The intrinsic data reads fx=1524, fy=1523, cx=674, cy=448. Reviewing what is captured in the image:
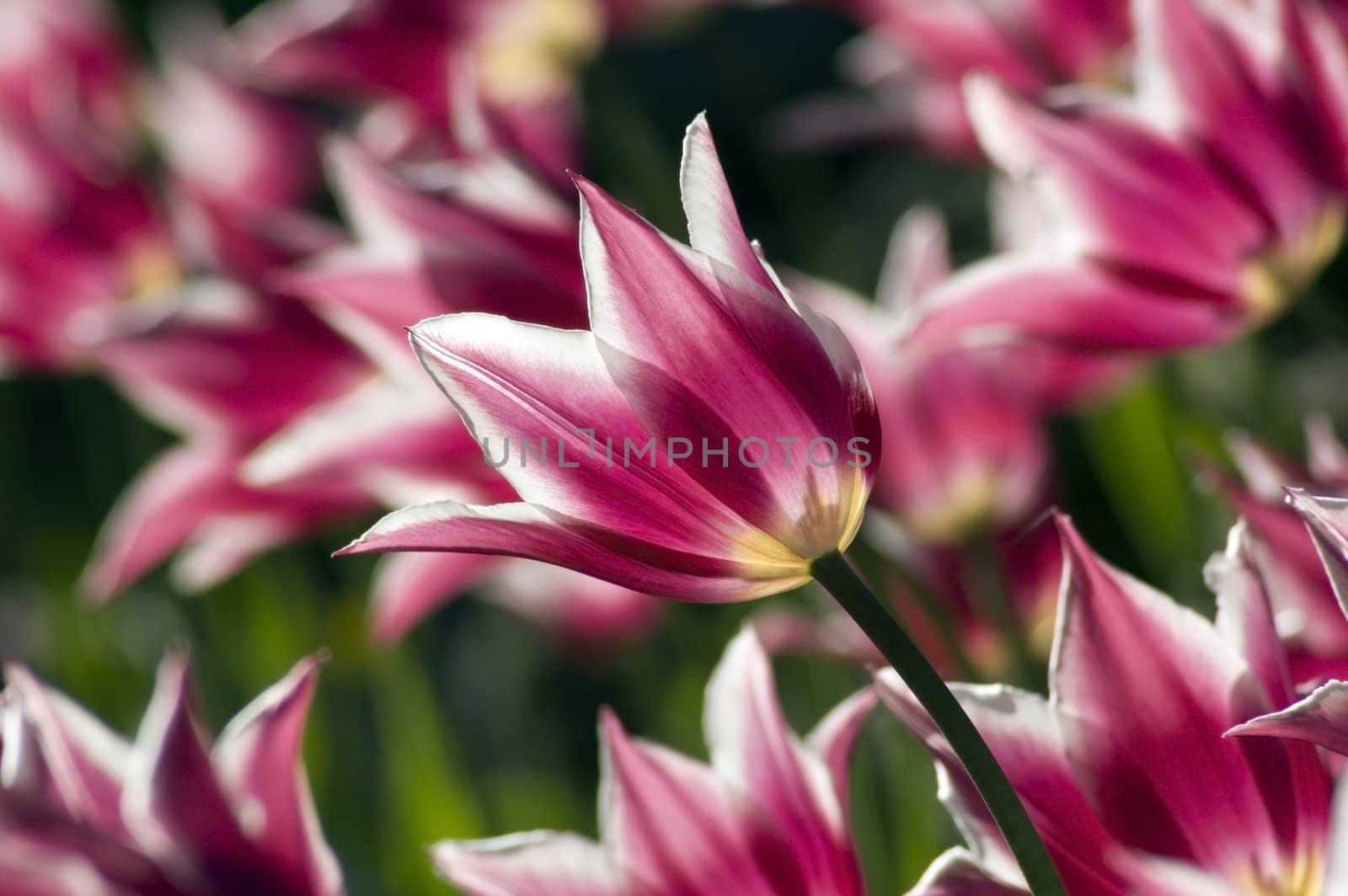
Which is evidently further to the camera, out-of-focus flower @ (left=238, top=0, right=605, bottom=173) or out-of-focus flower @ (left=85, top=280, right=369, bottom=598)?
out-of-focus flower @ (left=238, top=0, right=605, bottom=173)

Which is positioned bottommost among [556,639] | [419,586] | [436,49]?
[556,639]

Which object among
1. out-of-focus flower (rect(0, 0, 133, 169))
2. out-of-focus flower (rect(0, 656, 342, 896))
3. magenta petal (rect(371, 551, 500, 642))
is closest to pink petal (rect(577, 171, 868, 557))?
out-of-focus flower (rect(0, 656, 342, 896))

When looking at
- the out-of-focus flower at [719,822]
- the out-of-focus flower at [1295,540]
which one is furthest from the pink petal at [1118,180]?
the out-of-focus flower at [719,822]

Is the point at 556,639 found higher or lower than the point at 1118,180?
lower

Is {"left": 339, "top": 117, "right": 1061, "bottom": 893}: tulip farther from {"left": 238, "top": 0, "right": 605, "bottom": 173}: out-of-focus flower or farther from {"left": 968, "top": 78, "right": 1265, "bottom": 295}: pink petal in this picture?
{"left": 238, "top": 0, "right": 605, "bottom": 173}: out-of-focus flower

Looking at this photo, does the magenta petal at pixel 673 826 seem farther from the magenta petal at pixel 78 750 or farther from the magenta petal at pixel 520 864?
the magenta petal at pixel 78 750

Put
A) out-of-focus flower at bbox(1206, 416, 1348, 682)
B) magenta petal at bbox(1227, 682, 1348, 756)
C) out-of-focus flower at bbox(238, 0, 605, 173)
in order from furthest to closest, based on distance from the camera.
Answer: out-of-focus flower at bbox(238, 0, 605, 173) → out-of-focus flower at bbox(1206, 416, 1348, 682) → magenta petal at bbox(1227, 682, 1348, 756)

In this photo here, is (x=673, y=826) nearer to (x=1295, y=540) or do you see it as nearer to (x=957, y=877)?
(x=957, y=877)

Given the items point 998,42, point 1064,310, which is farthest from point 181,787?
point 998,42
